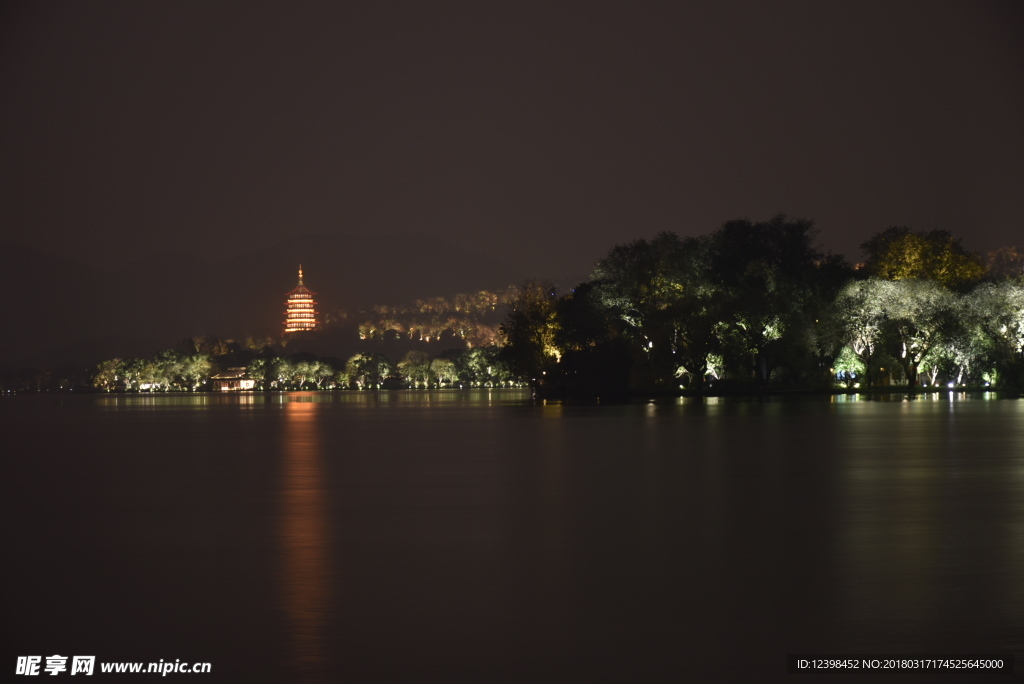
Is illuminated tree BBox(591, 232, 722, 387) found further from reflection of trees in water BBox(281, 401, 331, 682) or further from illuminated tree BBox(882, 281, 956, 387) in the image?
reflection of trees in water BBox(281, 401, 331, 682)

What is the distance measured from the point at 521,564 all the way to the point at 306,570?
2582 mm

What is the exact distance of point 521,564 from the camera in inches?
511

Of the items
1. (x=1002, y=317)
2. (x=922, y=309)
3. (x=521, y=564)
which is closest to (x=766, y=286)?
(x=922, y=309)

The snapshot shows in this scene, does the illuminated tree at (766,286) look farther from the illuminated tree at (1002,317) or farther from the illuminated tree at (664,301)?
the illuminated tree at (1002,317)

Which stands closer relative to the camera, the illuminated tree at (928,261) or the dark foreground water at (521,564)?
the dark foreground water at (521,564)

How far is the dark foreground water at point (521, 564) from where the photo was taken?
Answer: 9133mm

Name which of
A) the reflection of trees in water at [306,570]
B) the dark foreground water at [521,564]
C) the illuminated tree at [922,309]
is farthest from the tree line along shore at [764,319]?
the reflection of trees in water at [306,570]

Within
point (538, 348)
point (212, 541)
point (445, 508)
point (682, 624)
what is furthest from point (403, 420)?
point (682, 624)

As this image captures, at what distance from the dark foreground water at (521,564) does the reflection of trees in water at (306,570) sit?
0.13ft

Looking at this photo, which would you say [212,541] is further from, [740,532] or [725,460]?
[725,460]

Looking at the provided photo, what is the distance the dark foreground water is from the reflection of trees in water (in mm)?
40

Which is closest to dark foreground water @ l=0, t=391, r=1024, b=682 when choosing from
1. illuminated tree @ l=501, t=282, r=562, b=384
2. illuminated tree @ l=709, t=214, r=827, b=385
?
illuminated tree @ l=709, t=214, r=827, b=385

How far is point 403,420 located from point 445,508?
38882mm

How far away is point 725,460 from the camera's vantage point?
26.5 meters
